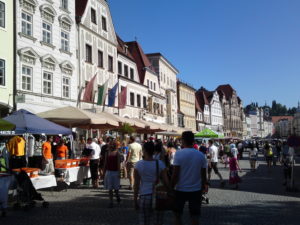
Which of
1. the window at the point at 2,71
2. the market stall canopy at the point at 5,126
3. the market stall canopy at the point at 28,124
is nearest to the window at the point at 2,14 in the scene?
the window at the point at 2,71

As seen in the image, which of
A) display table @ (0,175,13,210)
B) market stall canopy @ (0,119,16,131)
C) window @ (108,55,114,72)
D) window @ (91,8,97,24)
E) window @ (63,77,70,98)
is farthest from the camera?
window @ (108,55,114,72)

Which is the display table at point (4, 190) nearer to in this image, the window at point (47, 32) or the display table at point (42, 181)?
the display table at point (42, 181)

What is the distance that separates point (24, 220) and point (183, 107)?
5808 centimetres

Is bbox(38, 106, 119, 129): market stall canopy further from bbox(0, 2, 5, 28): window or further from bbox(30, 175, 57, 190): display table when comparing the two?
bbox(0, 2, 5, 28): window

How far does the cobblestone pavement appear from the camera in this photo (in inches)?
317

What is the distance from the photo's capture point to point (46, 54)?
22.4 m

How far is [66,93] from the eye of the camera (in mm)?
24562

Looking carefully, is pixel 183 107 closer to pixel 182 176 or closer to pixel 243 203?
pixel 243 203

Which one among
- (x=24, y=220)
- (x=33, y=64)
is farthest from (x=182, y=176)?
(x=33, y=64)

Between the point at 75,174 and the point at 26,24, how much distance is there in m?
11.4

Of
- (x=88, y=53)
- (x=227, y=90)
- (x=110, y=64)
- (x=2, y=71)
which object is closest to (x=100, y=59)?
(x=110, y=64)

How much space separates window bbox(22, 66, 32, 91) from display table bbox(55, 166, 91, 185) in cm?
845

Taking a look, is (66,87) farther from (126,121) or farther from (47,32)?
(126,121)

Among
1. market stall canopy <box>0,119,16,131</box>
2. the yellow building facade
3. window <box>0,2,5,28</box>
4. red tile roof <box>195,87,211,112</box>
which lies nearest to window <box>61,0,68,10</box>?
window <box>0,2,5,28</box>
